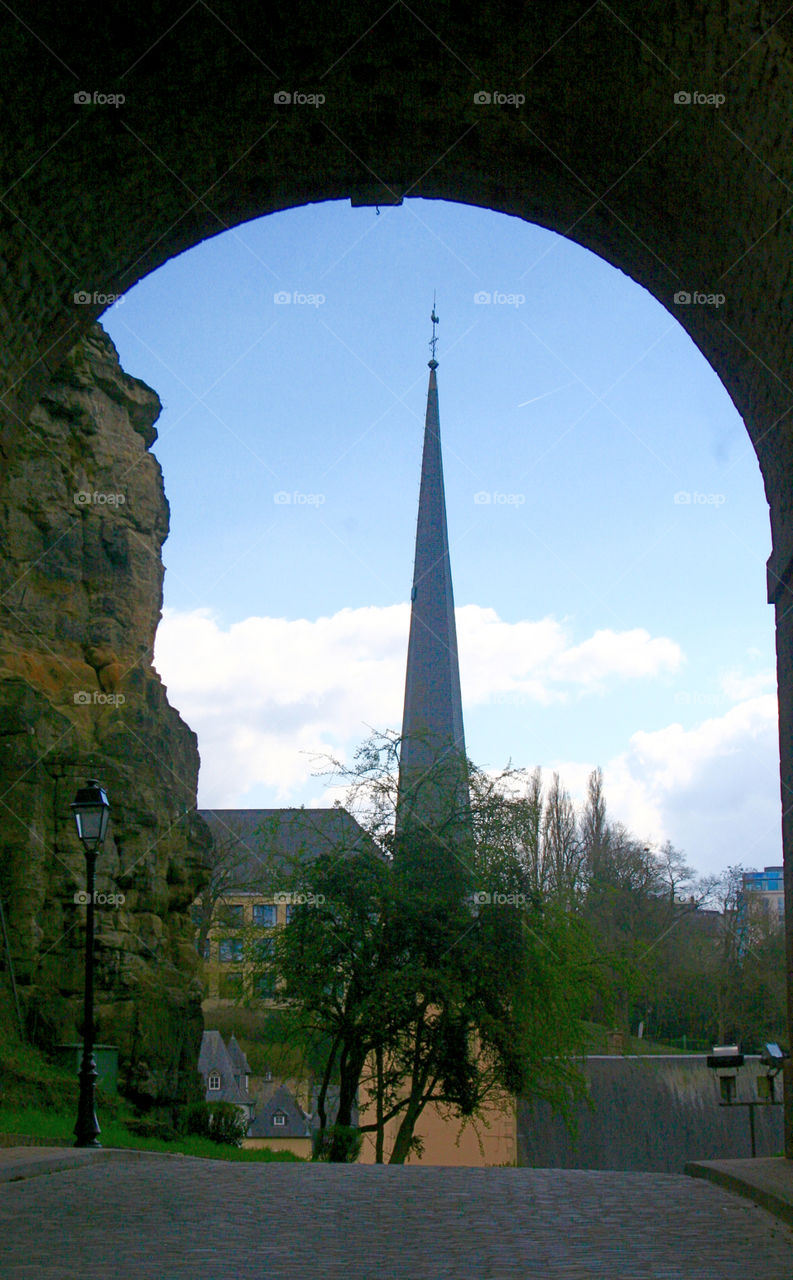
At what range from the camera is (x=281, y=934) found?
19109 millimetres

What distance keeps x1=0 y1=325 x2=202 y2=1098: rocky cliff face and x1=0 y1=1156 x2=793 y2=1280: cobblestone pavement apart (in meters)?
8.70

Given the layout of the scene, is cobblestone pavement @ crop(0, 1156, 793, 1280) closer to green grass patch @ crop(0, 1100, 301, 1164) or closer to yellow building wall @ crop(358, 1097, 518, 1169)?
green grass patch @ crop(0, 1100, 301, 1164)

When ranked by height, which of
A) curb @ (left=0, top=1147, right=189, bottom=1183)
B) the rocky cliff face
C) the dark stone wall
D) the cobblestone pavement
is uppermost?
the rocky cliff face

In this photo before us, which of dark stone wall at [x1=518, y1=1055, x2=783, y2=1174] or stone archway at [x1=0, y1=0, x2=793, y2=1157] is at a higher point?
stone archway at [x1=0, y1=0, x2=793, y2=1157]

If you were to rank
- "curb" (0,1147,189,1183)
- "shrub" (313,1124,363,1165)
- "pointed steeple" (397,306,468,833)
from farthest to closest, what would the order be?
"pointed steeple" (397,306,468,833) < "shrub" (313,1124,363,1165) < "curb" (0,1147,189,1183)

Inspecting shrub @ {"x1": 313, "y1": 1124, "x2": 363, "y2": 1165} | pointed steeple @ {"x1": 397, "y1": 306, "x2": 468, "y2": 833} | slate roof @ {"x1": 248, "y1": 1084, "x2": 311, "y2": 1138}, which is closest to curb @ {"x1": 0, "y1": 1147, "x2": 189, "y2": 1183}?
shrub @ {"x1": 313, "y1": 1124, "x2": 363, "y2": 1165}

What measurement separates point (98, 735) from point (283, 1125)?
114ft

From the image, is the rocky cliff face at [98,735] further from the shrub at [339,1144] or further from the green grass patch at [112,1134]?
the shrub at [339,1144]

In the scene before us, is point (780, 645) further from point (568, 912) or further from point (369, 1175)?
point (568, 912)

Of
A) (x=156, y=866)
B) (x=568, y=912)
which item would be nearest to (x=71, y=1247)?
(x=156, y=866)

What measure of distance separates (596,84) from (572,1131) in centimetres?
1684

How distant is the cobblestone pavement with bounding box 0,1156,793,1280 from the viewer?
4211 millimetres

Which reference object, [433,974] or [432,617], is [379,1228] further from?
[432,617]

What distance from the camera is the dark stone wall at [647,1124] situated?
23.8 meters
